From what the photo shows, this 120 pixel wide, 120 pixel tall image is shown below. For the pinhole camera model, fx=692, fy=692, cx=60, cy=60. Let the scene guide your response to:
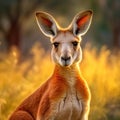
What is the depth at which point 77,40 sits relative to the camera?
9.02 m

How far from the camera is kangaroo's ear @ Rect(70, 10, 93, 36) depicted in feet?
30.4

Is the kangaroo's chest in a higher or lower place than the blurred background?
lower

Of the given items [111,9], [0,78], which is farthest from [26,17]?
[0,78]

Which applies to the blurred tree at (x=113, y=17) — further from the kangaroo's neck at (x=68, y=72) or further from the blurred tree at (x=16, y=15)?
the kangaroo's neck at (x=68, y=72)

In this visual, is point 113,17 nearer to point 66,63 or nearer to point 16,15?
point 16,15

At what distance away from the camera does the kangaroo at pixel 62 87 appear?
28.8 ft

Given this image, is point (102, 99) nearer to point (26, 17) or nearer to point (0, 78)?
point (0, 78)

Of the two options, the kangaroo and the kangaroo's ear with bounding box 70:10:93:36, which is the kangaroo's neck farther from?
the kangaroo's ear with bounding box 70:10:93:36

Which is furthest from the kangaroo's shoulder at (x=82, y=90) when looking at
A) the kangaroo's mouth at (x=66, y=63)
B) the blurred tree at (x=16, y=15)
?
the blurred tree at (x=16, y=15)

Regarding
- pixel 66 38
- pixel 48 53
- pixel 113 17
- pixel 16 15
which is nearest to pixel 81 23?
pixel 66 38

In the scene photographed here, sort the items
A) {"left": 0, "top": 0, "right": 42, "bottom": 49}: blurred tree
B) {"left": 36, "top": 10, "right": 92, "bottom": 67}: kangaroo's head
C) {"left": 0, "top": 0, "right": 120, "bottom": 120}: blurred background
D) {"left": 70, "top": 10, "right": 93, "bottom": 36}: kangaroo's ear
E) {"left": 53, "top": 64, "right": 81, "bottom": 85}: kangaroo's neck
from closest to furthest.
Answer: {"left": 36, "top": 10, "right": 92, "bottom": 67}: kangaroo's head, {"left": 53, "top": 64, "right": 81, "bottom": 85}: kangaroo's neck, {"left": 70, "top": 10, "right": 93, "bottom": 36}: kangaroo's ear, {"left": 0, "top": 0, "right": 120, "bottom": 120}: blurred background, {"left": 0, "top": 0, "right": 42, "bottom": 49}: blurred tree

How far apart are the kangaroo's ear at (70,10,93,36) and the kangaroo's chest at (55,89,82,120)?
884mm

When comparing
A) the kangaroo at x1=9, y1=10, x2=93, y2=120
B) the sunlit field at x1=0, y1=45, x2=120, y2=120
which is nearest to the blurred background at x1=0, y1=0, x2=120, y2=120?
the sunlit field at x1=0, y1=45, x2=120, y2=120

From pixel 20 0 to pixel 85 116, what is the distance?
79.6 ft
